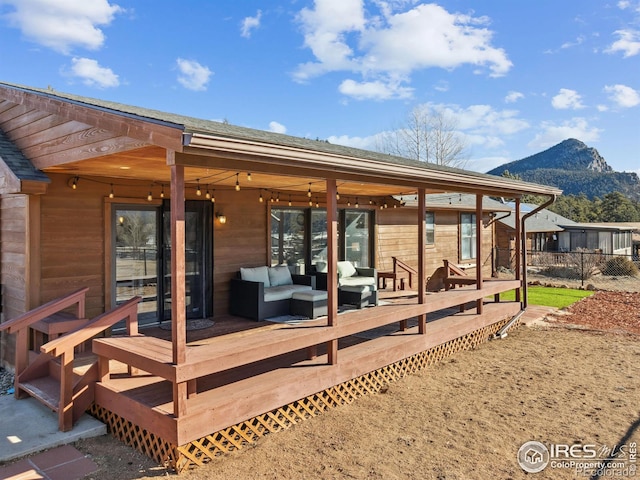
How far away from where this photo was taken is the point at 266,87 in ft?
123

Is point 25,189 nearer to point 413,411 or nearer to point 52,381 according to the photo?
point 52,381

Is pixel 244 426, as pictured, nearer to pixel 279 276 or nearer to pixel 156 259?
pixel 156 259

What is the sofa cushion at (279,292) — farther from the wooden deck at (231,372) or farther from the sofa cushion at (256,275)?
the wooden deck at (231,372)

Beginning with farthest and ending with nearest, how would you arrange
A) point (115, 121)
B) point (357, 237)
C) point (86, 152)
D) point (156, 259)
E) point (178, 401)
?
point (357, 237)
point (156, 259)
point (86, 152)
point (115, 121)
point (178, 401)

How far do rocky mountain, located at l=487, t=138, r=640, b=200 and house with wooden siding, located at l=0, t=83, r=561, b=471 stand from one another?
199 ft

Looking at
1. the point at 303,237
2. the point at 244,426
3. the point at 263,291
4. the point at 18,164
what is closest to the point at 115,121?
the point at 18,164

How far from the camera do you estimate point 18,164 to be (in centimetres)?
497

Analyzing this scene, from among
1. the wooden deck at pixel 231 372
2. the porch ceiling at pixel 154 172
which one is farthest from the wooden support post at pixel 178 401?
the porch ceiling at pixel 154 172

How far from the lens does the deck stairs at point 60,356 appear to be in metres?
3.80

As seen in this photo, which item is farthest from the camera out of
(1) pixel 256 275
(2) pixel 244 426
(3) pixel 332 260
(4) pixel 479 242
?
(4) pixel 479 242

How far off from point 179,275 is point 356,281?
5009 millimetres

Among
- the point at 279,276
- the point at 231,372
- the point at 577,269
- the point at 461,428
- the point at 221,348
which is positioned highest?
the point at 279,276

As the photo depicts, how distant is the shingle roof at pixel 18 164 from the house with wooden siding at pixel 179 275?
0.09ft

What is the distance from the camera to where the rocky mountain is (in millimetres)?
59406
